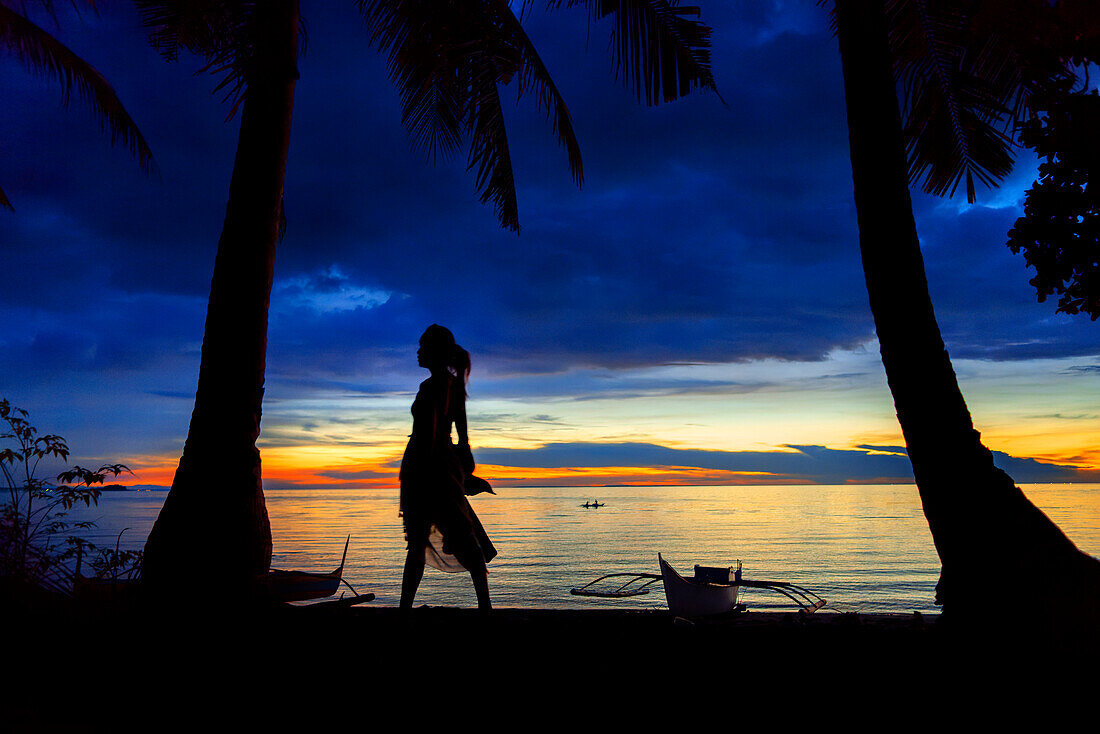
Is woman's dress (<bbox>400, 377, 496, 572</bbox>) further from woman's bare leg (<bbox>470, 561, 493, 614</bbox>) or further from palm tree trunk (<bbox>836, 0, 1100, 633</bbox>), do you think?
palm tree trunk (<bbox>836, 0, 1100, 633</bbox>)

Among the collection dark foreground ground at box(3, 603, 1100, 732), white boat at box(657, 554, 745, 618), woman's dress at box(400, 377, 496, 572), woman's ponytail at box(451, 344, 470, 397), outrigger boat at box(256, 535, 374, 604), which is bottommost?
white boat at box(657, 554, 745, 618)

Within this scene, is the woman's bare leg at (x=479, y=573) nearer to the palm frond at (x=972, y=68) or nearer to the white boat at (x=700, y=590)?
the palm frond at (x=972, y=68)

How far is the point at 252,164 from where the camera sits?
5340 mm

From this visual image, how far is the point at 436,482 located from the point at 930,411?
3.33 meters

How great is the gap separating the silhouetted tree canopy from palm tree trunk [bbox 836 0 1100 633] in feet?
6.67

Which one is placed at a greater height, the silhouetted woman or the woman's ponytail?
the woman's ponytail

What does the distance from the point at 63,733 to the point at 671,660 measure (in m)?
2.87

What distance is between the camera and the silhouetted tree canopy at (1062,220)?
530cm

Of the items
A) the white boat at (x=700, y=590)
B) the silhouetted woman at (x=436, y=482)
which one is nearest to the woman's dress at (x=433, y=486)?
the silhouetted woman at (x=436, y=482)

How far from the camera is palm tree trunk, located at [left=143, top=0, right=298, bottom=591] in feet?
15.5

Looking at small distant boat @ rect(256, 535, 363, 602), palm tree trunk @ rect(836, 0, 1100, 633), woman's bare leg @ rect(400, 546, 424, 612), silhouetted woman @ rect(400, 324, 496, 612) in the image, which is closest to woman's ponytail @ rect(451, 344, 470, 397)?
silhouetted woman @ rect(400, 324, 496, 612)

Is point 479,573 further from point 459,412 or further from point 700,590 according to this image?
point 700,590

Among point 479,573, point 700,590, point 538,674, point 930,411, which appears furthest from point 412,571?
point 700,590

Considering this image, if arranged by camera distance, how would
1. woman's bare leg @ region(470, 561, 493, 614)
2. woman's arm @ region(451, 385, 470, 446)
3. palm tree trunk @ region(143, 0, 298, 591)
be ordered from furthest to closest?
palm tree trunk @ region(143, 0, 298, 591), woman's arm @ region(451, 385, 470, 446), woman's bare leg @ region(470, 561, 493, 614)
